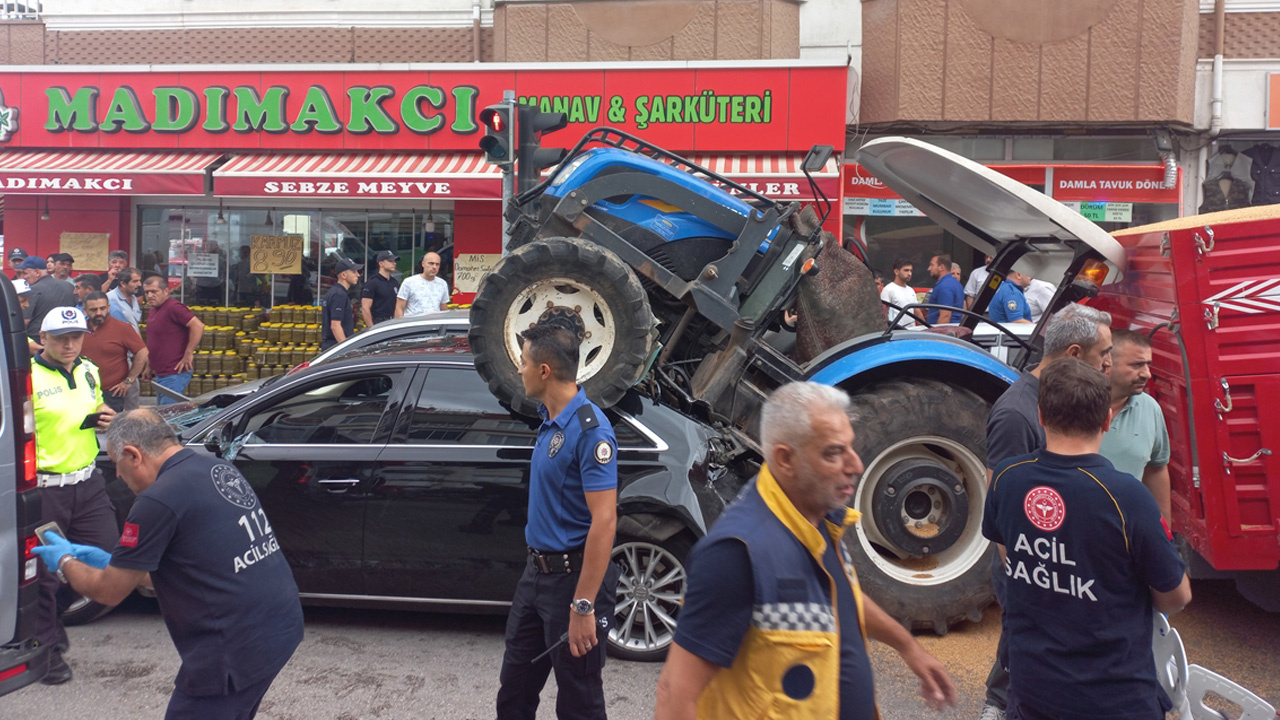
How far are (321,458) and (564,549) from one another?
7.22ft

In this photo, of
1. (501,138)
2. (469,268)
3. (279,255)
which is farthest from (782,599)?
(279,255)

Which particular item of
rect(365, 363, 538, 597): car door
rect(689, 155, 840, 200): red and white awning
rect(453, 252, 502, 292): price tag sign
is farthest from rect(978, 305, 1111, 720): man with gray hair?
rect(453, 252, 502, 292): price tag sign

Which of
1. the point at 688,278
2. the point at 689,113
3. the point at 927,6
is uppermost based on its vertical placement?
the point at 927,6

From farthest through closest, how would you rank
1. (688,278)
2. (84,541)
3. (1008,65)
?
(1008,65) < (688,278) < (84,541)

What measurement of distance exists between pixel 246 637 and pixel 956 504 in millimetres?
3790

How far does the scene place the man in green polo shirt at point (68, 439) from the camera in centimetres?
509

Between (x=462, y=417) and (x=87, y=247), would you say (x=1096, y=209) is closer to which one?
(x=462, y=417)

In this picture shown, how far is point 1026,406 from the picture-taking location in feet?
12.4

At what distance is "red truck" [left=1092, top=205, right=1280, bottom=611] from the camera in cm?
479

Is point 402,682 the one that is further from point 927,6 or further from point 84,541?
point 927,6

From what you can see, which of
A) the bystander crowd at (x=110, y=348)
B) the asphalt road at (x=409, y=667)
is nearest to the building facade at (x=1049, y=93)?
the asphalt road at (x=409, y=667)

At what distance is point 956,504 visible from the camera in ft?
18.2

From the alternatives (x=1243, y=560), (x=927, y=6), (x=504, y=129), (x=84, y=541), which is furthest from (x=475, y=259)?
(x=1243, y=560)

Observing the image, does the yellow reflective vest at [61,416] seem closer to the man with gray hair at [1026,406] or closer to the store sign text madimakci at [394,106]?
the man with gray hair at [1026,406]
